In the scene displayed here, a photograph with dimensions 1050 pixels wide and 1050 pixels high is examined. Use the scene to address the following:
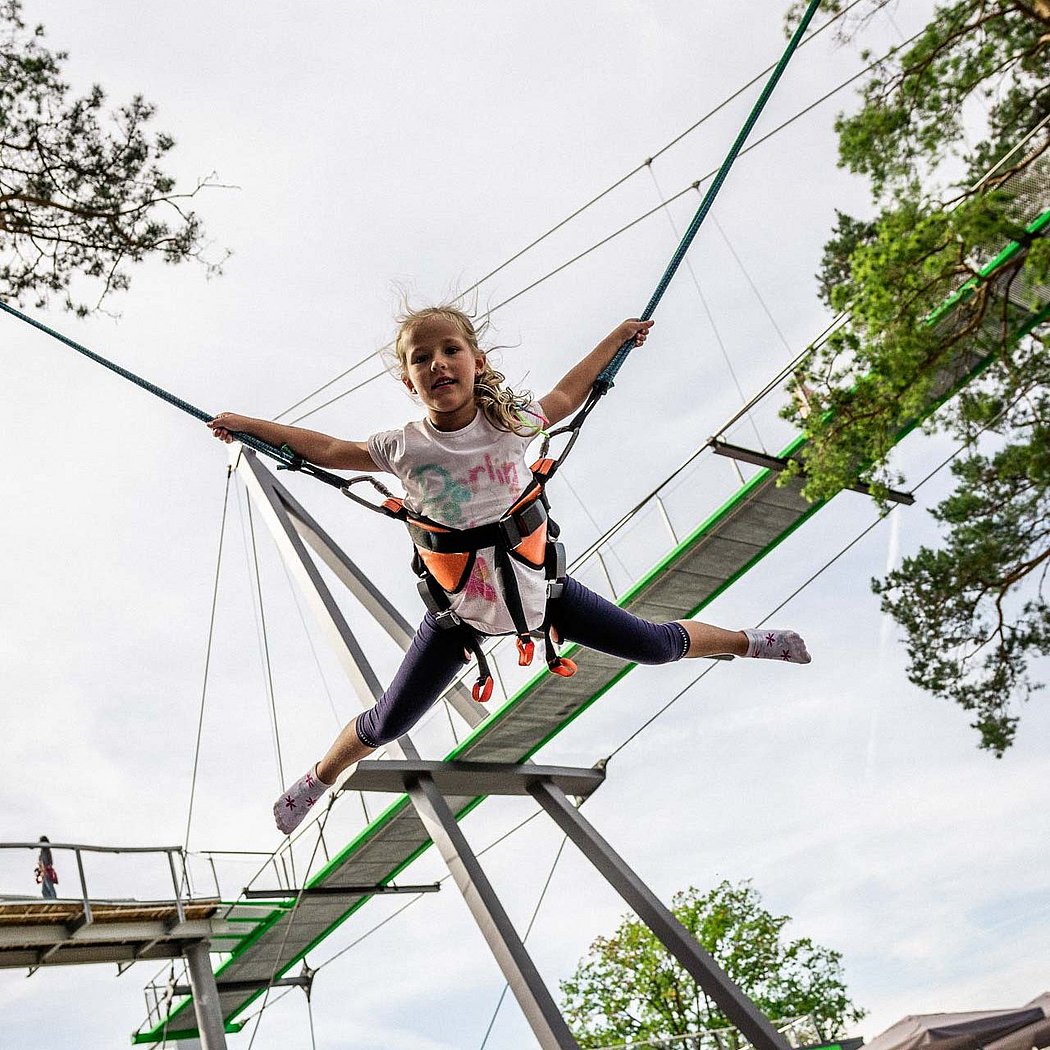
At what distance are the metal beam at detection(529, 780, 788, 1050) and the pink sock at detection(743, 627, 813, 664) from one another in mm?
4384

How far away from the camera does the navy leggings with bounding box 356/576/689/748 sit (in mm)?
3531

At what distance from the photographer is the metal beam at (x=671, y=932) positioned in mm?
7793

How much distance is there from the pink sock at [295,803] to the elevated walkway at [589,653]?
14.3 feet

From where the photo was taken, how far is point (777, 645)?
4176mm

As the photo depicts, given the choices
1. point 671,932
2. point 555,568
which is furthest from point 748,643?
point 671,932

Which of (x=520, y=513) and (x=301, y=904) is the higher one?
(x=301, y=904)

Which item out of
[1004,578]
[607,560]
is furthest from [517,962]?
[1004,578]

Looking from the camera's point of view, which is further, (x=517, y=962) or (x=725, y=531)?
(x=725, y=531)

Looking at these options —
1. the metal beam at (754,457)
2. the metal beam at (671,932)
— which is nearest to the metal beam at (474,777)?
the metal beam at (671,932)

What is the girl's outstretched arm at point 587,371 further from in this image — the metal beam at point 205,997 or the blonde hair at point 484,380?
the metal beam at point 205,997

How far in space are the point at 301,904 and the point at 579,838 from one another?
12.2ft

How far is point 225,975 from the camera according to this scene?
Answer: 12836 mm

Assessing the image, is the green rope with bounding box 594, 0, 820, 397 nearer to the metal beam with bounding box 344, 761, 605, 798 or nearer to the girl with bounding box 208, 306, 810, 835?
the girl with bounding box 208, 306, 810, 835

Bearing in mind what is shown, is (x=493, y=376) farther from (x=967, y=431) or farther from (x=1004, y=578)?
(x=1004, y=578)
